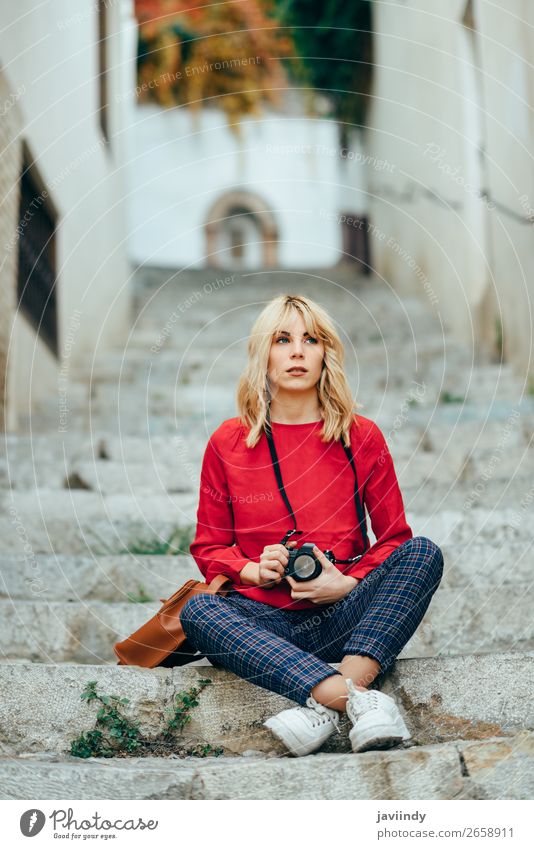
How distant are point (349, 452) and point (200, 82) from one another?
1113 centimetres

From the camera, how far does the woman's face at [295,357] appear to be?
2.27m

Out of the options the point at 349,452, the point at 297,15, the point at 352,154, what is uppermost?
the point at 297,15

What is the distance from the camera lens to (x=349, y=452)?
87.4 inches

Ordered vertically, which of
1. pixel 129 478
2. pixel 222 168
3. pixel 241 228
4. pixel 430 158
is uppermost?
pixel 222 168

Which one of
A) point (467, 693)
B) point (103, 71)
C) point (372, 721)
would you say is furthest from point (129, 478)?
point (103, 71)

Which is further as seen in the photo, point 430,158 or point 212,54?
point 212,54

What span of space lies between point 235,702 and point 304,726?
0.24 meters

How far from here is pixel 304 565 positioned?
203 centimetres

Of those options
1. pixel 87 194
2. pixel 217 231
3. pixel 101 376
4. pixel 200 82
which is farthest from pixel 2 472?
pixel 217 231

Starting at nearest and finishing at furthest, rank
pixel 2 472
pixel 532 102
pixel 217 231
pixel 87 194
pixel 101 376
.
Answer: pixel 2 472 → pixel 532 102 → pixel 101 376 → pixel 87 194 → pixel 217 231

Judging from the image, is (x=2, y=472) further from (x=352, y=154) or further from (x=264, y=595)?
(x=352, y=154)

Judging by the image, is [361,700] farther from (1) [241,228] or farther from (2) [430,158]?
(1) [241,228]

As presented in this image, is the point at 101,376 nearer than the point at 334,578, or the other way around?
the point at 334,578
